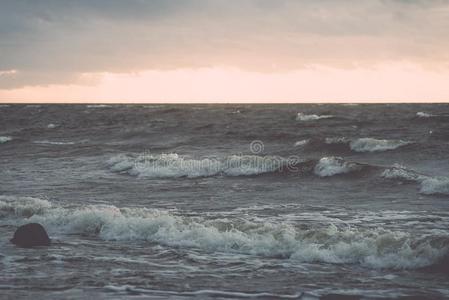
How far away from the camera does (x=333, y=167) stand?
23016 mm

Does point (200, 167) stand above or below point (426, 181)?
below

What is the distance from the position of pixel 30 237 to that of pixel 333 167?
14.0m

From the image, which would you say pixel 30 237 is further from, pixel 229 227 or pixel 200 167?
pixel 200 167

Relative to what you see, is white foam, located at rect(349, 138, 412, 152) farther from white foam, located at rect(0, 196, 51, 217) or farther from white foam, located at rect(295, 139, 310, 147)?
white foam, located at rect(0, 196, 51, 217)

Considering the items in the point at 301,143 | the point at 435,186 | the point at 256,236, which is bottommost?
the point at 256,236

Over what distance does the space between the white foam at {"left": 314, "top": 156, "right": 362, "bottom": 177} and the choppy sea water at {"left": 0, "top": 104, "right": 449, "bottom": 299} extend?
0.06 m

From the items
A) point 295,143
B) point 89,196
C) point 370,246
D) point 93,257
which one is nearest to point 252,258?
point 370,246

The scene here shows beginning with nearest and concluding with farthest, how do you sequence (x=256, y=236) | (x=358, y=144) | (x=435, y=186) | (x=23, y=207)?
(x=256, y=236)
(x=23, y=207)
(x=435, y=186)
(x=358, y=144)

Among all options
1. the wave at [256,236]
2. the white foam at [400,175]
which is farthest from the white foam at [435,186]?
the wave at [256,236]

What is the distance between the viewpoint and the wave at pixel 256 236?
9.98 metres

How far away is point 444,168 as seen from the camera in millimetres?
23156

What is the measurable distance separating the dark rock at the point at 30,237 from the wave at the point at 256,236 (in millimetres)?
1294

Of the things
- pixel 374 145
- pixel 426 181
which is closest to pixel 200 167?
pixel 426 181

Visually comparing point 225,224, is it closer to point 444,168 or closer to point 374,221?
point 374,221
